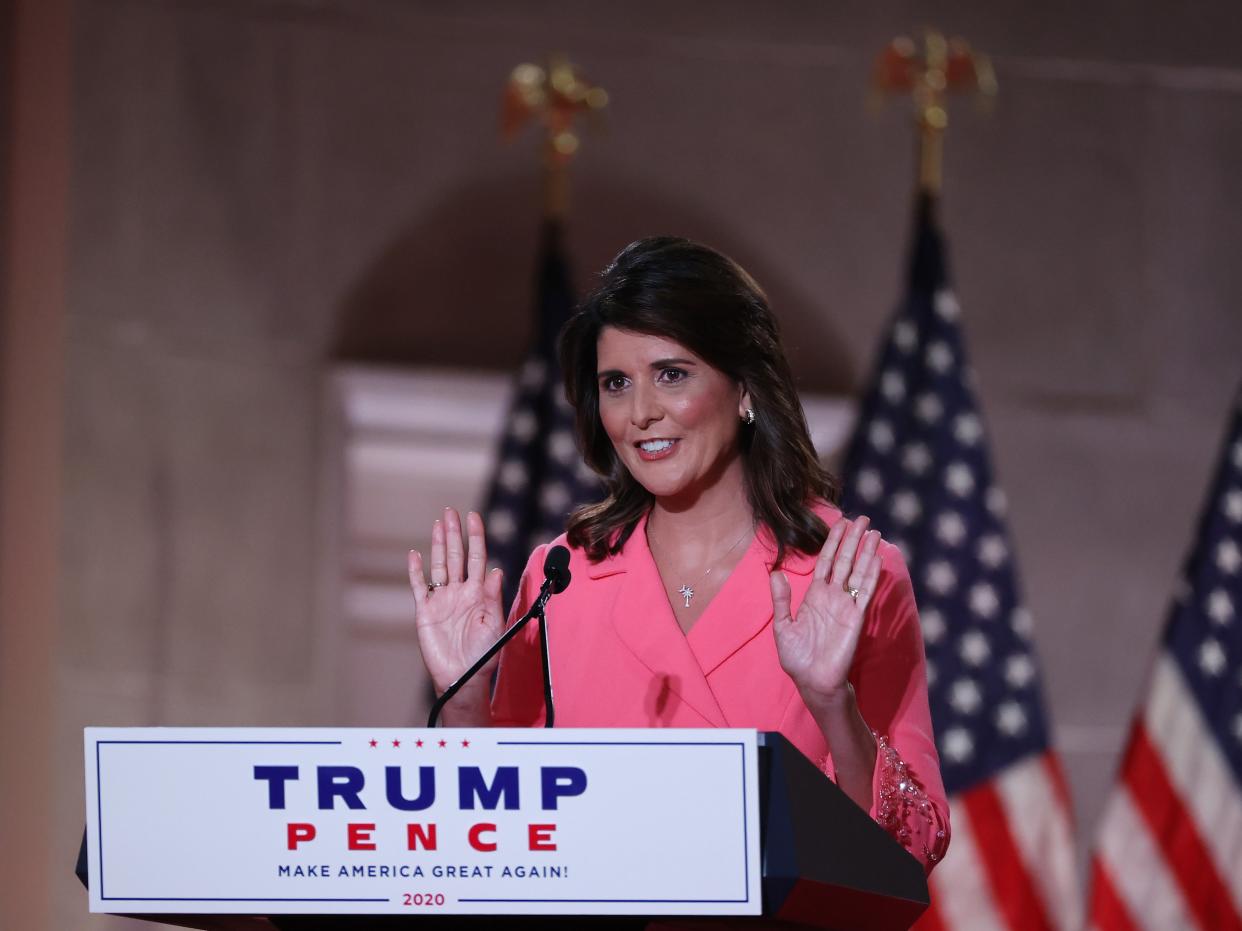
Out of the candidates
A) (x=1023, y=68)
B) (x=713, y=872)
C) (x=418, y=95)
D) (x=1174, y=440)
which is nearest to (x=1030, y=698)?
(x=1174, y=440)

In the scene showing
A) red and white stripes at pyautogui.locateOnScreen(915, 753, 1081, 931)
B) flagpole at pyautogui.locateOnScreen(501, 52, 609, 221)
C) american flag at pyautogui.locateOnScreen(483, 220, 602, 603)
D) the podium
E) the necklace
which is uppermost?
flagpole at pyautogui.locateOnScreen(501, 52, 609, 221)

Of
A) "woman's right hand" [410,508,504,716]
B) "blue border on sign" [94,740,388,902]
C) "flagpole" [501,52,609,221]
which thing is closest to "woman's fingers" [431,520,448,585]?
"woman's right hand" [410,508,504,716]

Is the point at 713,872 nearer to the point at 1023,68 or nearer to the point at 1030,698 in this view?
the point at 1030,698

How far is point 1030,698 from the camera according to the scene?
14.7ft

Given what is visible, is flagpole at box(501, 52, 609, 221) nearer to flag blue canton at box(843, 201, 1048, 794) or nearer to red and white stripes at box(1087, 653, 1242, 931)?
flag blue canton at box(843, 201, 1048, 794)

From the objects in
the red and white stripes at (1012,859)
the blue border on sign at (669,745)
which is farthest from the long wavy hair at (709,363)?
the red and white stripes at (1012,859)

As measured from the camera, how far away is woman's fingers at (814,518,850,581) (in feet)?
6.11

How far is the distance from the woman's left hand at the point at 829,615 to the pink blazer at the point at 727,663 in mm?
73

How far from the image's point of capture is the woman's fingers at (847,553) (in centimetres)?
186

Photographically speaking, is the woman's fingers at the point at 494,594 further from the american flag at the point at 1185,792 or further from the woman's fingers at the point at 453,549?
the american flag at the point at 1185,792

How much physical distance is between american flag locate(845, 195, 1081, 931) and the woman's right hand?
2570 mm

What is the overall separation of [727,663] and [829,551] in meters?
0.22

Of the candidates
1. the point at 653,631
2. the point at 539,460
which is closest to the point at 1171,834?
the point at 539,460

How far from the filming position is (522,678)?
2.17m
